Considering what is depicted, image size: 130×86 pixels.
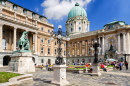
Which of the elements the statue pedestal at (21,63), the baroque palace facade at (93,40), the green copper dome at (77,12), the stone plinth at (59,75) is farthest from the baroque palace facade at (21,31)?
the stone plinth at (59,75)

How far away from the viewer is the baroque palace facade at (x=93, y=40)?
41.2 m

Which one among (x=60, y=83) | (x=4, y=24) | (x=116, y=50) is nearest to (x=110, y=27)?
(x=116, y=50)

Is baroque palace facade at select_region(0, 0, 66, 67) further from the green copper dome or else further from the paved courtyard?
the green copper dome

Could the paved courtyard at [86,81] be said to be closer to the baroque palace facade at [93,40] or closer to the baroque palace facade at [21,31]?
the baroque palace facade at [21,31]

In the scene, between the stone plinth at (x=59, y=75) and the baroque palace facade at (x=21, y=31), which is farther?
the baroque palace facade at (x=21, y=31)

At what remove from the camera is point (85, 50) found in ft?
173

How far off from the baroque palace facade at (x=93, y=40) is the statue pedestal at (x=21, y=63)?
3135cm

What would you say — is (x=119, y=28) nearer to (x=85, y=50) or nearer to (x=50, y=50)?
(x=85, y=50)

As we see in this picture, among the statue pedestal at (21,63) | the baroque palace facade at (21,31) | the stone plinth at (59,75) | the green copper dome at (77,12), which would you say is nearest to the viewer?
the stone plinth at (59,75)

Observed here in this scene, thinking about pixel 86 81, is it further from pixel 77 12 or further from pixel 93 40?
pixel 77 12

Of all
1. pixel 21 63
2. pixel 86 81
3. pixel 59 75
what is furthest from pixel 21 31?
pixel 59 75

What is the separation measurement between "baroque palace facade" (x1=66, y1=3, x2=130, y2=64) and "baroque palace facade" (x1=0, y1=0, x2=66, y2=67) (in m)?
11.4

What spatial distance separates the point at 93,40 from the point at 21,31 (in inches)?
1131

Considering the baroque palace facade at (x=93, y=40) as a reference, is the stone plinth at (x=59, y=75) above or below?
below
